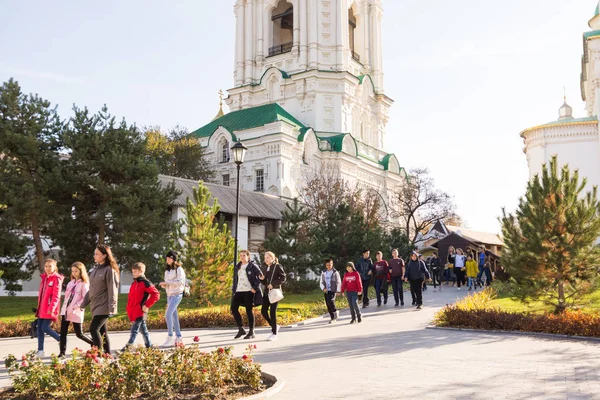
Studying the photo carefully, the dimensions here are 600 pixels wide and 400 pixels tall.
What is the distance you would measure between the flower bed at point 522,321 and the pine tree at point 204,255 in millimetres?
8118

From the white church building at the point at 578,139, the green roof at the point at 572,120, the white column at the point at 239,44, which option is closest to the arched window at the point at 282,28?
the white column at the point at 239,44

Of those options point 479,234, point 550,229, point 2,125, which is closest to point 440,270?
point 550,229

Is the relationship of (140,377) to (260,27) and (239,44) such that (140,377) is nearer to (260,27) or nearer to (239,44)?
(260,27)

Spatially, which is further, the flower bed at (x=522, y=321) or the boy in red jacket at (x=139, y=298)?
the flower bed at (x=522, y=321)

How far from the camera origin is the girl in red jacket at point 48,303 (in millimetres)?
9625

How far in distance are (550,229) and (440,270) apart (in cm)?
1438

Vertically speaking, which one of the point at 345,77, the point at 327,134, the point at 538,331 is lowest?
the point at 538,331

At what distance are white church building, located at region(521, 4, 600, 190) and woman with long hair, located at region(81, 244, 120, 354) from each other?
34408mm

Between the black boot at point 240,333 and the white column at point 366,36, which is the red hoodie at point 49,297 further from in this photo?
the white column at point 366,36

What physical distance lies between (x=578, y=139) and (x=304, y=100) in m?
24.3

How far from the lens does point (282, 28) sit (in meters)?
59.3

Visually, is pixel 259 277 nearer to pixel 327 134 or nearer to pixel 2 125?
pixel 2 125

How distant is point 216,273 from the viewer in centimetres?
1928

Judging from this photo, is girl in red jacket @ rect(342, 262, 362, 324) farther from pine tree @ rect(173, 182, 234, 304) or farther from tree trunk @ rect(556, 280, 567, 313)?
pine tree @ rect(173, 182, 234, 304)
